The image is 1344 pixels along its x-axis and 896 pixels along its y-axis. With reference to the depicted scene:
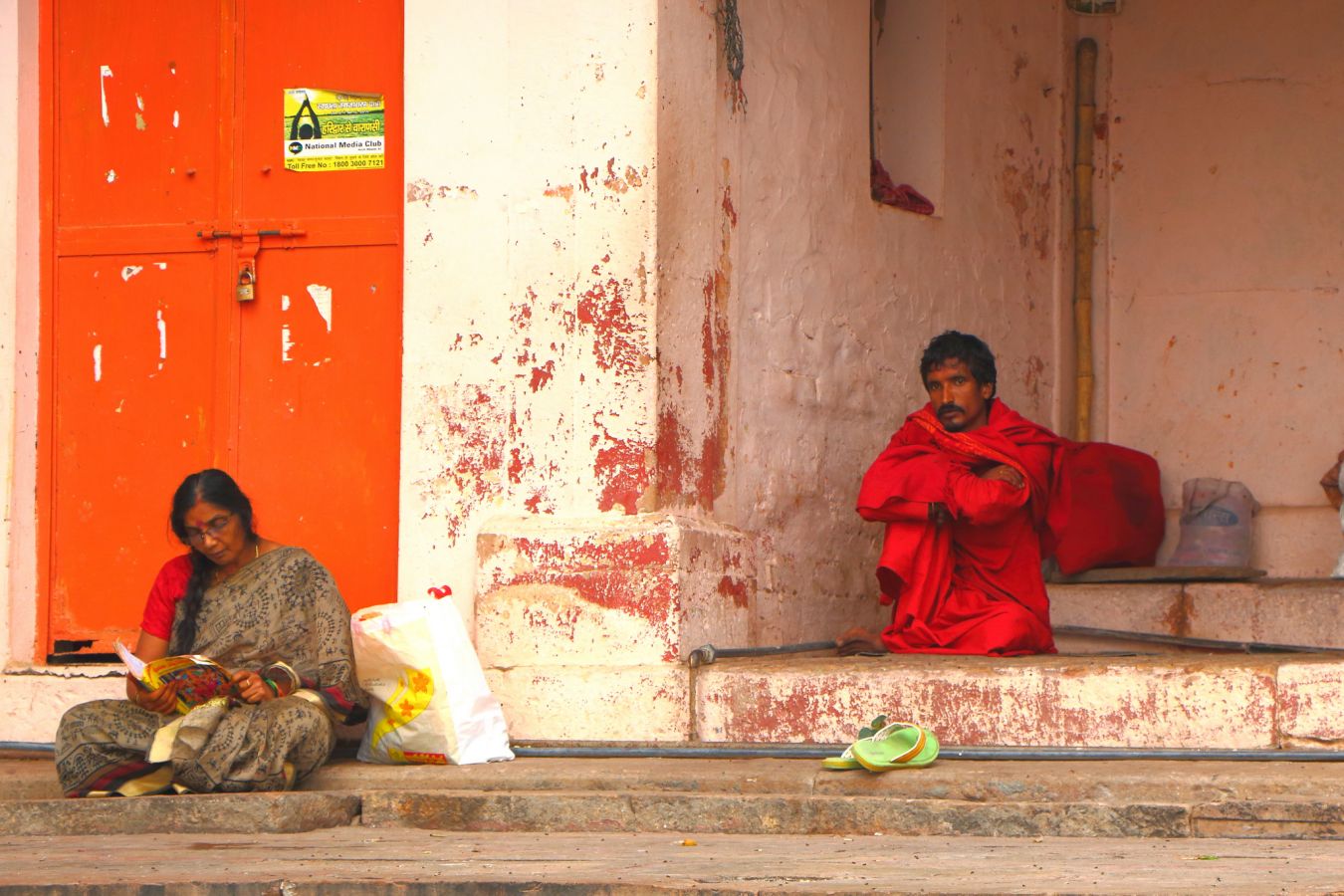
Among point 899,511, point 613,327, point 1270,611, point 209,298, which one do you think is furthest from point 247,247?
point 1270,611

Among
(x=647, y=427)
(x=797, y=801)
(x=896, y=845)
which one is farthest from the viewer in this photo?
(x=647, y=427)

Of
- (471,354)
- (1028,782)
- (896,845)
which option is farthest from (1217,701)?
(471,354)

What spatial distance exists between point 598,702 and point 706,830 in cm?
97

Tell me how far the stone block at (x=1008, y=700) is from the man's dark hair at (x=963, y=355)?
1.35m

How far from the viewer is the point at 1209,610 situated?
8102 millimetres

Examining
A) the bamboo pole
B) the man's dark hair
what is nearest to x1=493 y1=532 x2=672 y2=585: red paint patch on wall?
the man's dark hair

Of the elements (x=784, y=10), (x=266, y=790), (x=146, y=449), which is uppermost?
(x=784, y=10)

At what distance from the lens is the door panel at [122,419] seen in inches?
275

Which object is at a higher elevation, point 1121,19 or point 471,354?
point 1121,19

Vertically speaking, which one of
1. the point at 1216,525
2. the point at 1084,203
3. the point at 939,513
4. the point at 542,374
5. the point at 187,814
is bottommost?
the point at 187,814

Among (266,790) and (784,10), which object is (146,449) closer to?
(266,790)

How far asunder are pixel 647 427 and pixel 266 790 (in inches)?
Answer: 61.3

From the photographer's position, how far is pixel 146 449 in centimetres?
699

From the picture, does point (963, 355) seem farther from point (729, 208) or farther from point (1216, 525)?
point (1216, 525)
